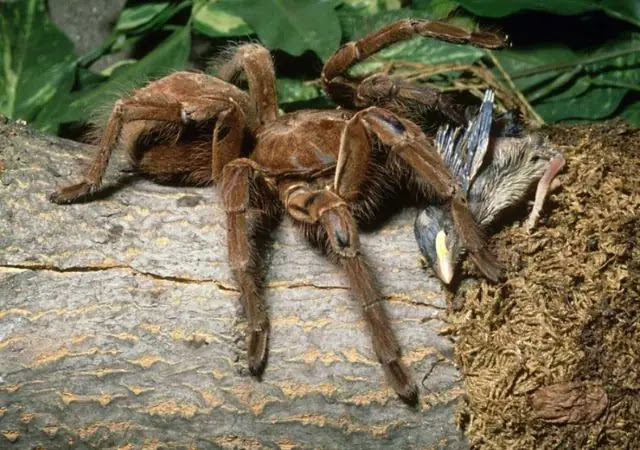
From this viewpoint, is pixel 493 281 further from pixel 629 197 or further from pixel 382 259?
pixel 629 197

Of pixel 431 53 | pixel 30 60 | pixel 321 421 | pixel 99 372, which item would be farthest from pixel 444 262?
pixel 30 60

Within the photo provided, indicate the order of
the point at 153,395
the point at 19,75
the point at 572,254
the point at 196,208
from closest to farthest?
the point at 153,395 < the point at 572,254 < the point at 196,208 < the point at 19,75

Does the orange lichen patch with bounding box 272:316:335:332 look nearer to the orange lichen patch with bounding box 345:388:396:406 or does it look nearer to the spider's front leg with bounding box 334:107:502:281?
the orange lichen patch with bounding box 345:388:396:406


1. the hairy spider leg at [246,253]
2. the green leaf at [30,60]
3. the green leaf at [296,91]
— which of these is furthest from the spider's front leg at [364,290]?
the green leaf at [30,60]

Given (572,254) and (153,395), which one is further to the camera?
(572,254)

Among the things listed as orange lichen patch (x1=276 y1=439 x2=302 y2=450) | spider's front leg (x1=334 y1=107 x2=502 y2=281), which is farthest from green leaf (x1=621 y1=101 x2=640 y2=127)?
orange lichen patch (x1=276 y1=439 x2=302 y2=450)

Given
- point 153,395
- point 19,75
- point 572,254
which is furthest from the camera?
point 19,75

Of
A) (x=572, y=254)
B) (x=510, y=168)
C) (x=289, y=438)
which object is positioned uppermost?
(x=510, y=168)

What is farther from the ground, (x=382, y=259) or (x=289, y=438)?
(x=382, y=259)

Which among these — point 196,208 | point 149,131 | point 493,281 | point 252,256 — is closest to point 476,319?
point 493,281
